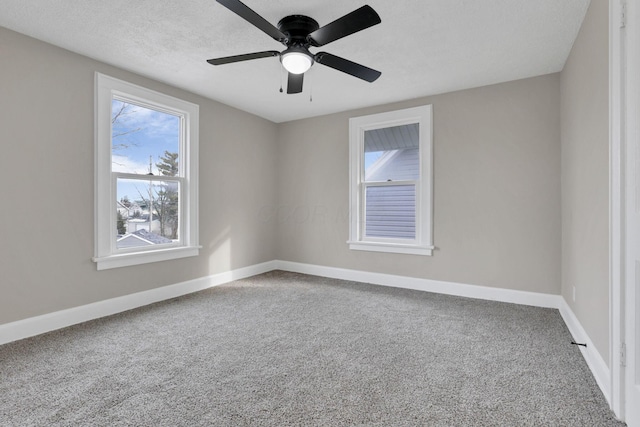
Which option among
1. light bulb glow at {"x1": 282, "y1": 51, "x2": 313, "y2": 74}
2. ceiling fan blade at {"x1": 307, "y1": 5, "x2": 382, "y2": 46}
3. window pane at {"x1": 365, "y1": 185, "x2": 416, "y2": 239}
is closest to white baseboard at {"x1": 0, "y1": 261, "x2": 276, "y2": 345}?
window pane at {"x1": 365, "y1": 185, "x2": 416, "y2": 239}

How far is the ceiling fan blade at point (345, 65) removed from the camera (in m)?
2.38

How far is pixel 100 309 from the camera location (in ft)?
10.3

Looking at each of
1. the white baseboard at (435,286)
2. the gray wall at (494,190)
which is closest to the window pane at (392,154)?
the gray wall at (494,190)

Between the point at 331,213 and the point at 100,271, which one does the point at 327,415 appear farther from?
the point at 331,213

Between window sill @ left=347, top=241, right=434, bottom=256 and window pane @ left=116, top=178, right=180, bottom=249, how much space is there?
2.42 meters

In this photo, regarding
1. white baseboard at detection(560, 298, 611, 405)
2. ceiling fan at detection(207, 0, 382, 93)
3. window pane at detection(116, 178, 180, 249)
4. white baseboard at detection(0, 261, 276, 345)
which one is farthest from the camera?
window pane at detection(116, 178, 180, 249)

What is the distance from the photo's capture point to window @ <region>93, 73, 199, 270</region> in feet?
10.3

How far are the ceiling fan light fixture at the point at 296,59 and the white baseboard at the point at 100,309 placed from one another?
9.23 feet

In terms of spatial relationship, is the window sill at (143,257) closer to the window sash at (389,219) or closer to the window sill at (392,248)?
the window sill at (392,248)

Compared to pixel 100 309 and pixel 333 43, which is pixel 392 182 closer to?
pixel 333 43

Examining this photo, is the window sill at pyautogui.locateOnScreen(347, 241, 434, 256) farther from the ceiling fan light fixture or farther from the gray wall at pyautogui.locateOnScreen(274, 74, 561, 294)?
the ceiling fan light fixture

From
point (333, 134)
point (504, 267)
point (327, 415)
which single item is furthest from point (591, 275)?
point (333, 134)

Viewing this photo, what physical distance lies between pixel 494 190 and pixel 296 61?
267 cm

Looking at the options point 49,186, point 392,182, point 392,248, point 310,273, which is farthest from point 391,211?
point 49,186
